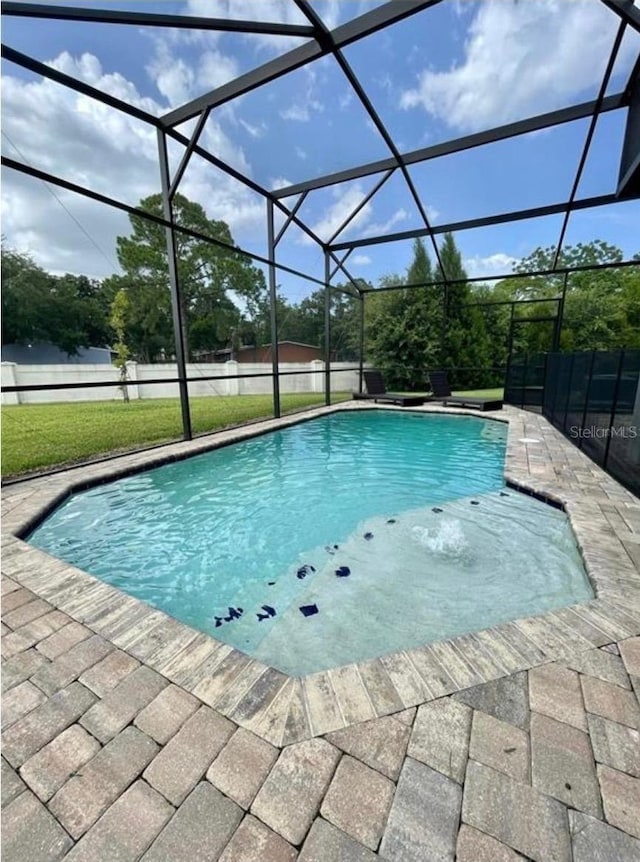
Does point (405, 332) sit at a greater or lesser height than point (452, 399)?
greater

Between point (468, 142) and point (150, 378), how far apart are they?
12.2m

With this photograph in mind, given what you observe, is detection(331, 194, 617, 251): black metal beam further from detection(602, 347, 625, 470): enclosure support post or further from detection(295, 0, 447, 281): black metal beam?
detection(602, 347, 625, 470): enclosure support post

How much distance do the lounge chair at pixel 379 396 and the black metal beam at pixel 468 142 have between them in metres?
5.56

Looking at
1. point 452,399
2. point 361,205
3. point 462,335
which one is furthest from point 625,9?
point 462,335

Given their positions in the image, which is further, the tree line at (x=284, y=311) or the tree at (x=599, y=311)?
the tree at (x=599, y=311)

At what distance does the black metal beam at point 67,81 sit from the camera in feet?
10.7

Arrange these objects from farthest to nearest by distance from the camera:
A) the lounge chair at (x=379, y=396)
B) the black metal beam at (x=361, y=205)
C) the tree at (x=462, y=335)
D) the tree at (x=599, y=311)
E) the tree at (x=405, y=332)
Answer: the tree at (x=599, y=311), the tree at (x=462, y=335), the tree at (x=405, y=332), the lounge chair at (x=379, y=396), the black metal beam at (x=361, y=205)

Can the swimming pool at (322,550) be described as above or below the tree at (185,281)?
below

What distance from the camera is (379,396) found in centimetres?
1084

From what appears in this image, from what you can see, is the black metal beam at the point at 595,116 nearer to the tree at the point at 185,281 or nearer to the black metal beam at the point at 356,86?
the black metal beam at the point at 356,86

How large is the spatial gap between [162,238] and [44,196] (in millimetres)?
7268

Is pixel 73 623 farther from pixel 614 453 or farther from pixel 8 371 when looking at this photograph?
pixel 8 371

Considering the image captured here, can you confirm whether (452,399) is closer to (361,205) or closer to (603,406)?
(361,205)

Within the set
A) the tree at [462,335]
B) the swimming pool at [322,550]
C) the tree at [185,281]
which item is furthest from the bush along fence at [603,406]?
the tree at [185,281]
